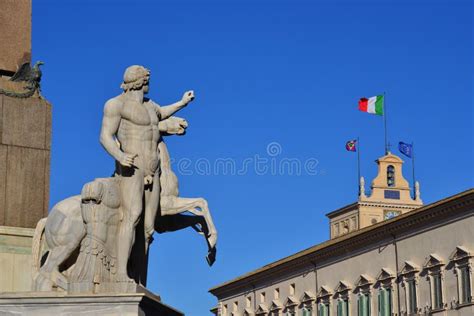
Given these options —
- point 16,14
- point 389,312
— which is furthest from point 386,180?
point 16,14

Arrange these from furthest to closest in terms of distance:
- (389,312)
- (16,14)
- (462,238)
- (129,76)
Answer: (389,312), (462,238), (16,14), (129,76)

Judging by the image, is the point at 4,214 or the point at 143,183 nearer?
the point at 143,183

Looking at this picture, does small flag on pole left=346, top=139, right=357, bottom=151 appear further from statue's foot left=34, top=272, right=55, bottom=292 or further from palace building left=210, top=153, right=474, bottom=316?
statue's foot left=34, top=272, right=55, bottom=292

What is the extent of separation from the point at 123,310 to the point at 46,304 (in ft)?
3.47

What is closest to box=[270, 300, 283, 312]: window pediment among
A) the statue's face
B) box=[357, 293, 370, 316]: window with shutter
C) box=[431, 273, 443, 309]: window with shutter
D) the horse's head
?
box=[357, 293, 370, 316]: window with shutter

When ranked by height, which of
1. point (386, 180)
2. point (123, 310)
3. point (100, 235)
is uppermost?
point (386, 180)

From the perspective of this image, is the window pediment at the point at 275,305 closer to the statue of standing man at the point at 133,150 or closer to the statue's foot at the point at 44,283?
the statue of standing man at the point at 133,150

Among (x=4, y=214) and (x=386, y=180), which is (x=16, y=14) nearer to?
(x=4, y=214)

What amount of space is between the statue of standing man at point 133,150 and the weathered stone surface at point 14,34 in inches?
129

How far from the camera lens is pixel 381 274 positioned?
64.3 meters

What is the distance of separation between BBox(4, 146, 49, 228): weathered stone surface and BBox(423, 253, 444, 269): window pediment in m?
39.6

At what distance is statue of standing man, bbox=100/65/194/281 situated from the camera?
1814 centimetres

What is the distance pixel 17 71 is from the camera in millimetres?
21062

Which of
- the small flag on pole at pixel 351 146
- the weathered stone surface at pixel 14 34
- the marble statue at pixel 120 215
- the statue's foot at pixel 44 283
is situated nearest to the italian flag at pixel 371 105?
the small flag on pole at pixel 351 146
